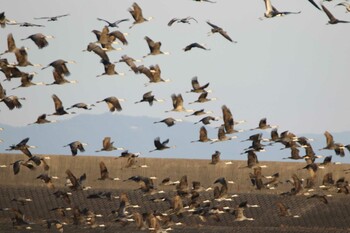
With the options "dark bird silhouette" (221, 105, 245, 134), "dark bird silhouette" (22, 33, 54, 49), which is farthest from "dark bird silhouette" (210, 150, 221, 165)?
"dark bird silhouette" (22, 33, 54, 49)

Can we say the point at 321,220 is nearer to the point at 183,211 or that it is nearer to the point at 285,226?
the point at 285,226

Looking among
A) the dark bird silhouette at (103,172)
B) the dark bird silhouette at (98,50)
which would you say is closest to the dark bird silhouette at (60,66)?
the dark bird silhouette at (98,50)

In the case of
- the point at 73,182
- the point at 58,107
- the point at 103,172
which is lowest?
the point at 73,182

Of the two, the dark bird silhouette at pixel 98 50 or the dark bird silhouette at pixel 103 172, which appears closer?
the dark bird silhouette at pixel 98 50

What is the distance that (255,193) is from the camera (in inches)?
3307

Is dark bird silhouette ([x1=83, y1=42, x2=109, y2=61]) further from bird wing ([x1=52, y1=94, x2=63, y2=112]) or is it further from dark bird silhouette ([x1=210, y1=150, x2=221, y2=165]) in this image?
dark bird silhouette ([x1=210, y1=150, x2=221, y2=165])

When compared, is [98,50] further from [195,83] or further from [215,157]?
[215,157]

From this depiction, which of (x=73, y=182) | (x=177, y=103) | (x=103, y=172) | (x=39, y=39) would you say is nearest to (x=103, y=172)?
(x=103, y=172)

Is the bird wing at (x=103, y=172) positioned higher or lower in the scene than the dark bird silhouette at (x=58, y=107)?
lower

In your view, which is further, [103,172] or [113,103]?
[103,172]

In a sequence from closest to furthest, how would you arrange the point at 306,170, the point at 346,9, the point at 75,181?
the point at 346,9 → the point at 75,181 → the point at 306,170

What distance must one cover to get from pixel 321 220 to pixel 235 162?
13.3ft

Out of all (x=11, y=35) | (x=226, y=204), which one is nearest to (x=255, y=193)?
(x=226, y=204)

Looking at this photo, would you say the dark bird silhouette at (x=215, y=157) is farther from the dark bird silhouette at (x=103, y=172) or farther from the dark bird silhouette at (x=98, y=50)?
the dark bird silhouette at (x=98, y=50)
